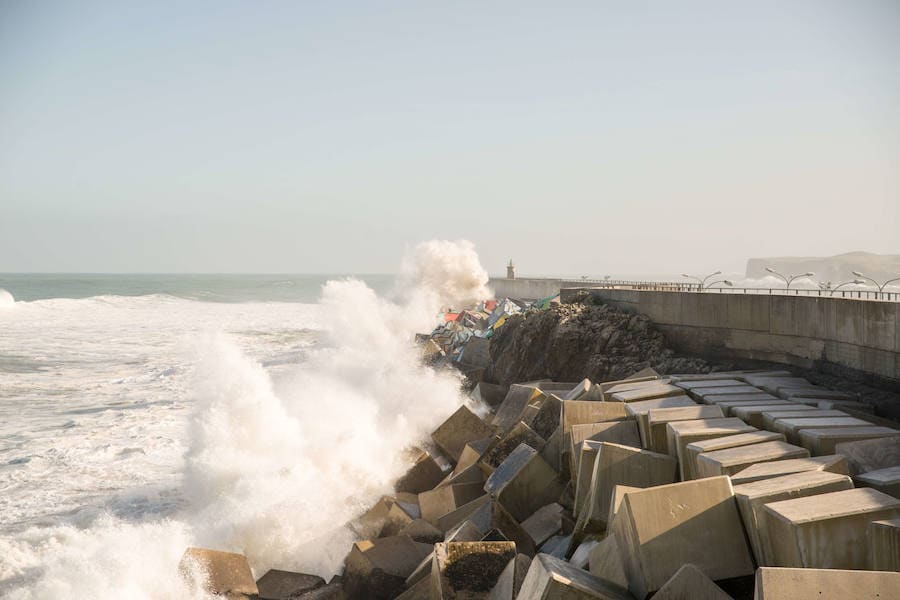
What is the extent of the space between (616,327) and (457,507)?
500 cm

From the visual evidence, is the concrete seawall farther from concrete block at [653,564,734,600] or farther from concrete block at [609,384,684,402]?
concrete block at [653,564,734,600]

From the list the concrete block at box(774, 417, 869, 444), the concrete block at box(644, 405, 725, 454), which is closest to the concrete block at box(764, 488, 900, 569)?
the concrete block at box(774, 417, 869, 444)

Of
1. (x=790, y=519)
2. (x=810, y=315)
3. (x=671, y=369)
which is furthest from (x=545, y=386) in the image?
(x=790, y=519)

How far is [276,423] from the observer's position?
29.0 feet

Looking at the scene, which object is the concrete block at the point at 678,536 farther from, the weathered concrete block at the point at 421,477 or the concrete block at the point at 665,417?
the weathered concrete block at the point at 421,477

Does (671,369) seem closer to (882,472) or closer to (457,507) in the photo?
(457,507)

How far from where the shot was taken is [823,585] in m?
2.52

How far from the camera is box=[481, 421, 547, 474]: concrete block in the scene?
20.9 ft

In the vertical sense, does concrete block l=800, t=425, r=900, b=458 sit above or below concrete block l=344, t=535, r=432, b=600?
above

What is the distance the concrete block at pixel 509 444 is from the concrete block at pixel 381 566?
126 centimetres

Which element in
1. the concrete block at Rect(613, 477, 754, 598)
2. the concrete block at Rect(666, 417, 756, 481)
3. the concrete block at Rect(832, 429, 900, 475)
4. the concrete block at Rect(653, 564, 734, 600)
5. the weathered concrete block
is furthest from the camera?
the weathered concrete block

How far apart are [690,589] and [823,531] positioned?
2.15 ft

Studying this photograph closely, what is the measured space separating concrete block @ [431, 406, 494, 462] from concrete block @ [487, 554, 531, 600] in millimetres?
4051

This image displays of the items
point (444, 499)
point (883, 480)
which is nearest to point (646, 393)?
point (444, 499)
